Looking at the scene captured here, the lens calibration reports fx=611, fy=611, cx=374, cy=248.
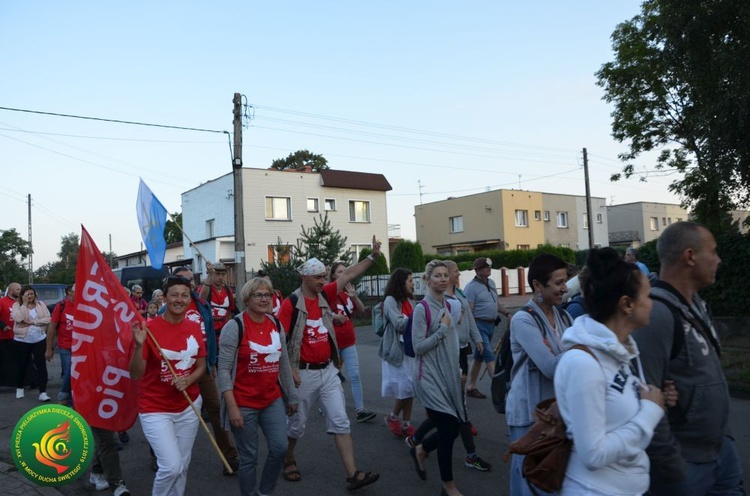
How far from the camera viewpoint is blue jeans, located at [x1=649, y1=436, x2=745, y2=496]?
2711mm

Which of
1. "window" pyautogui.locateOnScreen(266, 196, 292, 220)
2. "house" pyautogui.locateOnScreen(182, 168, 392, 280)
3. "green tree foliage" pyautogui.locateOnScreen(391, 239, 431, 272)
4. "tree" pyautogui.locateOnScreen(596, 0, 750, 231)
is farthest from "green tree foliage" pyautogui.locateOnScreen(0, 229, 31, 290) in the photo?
"tree" pyautogui.locateOnScreen(596, 0, 750, 231)

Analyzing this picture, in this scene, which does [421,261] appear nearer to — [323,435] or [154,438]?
[323,435]

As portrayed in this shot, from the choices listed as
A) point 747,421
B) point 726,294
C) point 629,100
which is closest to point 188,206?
point 629,100

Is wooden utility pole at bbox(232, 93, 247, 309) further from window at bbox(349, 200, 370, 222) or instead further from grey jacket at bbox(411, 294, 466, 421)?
window at bbox(349, 200, 370, 222)

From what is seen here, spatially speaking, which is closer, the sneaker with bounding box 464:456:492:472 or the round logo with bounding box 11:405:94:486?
the round logo with bounding box 11:405:94:486

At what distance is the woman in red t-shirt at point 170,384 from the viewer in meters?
4.23

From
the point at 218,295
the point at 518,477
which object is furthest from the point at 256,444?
the point at 218,295

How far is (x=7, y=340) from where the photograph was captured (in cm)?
1102

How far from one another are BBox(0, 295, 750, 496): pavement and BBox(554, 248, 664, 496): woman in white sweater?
3.02 meters

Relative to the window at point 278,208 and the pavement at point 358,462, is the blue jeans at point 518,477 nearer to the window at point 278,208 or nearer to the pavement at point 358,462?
the pavement at point 358,462

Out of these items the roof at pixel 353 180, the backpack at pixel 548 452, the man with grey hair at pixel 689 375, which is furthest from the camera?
the roof at pixel 353 180

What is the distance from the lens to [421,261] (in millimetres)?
32094

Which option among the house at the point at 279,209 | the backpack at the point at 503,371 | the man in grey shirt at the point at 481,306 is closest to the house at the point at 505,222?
the house at the point at 279,209

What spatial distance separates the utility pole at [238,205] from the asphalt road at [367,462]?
8479 millimetres
